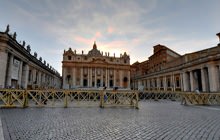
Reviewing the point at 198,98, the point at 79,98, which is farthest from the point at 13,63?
the point at 198,98

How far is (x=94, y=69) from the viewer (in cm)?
6800

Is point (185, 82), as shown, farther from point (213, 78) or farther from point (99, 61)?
point (99, 61)

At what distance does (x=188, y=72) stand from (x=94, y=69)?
4257 centimetres

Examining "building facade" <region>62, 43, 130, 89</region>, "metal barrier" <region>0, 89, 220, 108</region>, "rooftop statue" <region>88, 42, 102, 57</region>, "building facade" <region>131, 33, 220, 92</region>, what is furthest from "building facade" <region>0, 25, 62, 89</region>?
"rooftop statue" <region>88, 42, 102, 57</region>

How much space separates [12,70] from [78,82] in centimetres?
4336

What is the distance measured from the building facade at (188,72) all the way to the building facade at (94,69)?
13.7 meters

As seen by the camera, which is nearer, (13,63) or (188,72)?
(13,63)

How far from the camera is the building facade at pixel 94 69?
64894 mm

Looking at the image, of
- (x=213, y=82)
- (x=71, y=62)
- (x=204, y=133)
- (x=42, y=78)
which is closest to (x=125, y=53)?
(x=71, y=62)

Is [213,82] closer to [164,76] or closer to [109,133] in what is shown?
[164,76]

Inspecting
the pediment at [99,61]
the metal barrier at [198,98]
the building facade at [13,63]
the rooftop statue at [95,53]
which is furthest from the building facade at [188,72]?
the building facade at [13,63]

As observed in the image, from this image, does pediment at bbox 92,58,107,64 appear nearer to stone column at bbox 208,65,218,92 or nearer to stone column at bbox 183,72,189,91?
stone column at bbox 183,72,189,91

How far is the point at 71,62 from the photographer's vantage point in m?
65.3

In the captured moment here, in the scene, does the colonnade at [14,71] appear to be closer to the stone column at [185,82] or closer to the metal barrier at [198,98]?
the metal barrier at [198,98]
